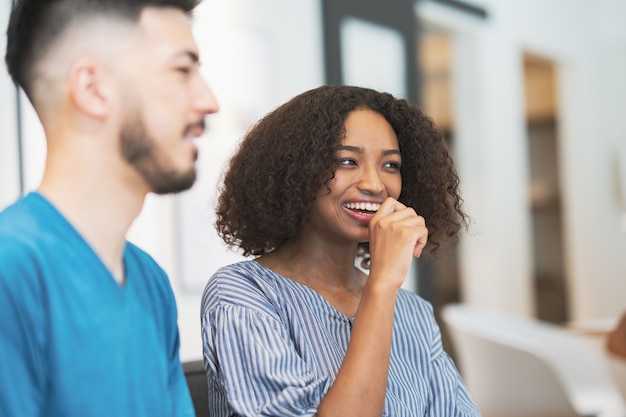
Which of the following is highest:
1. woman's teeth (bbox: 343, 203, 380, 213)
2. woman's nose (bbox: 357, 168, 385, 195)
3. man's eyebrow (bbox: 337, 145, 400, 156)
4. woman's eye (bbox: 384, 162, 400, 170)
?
man's eyebrow (bbox: 337, 145, 400, 156)

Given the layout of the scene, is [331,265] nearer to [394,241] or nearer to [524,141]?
[394,241]

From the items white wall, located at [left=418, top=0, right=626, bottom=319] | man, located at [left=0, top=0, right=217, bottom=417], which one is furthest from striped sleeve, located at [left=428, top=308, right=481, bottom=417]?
white wall, located at [left=418, top=0, right=626, bottom=319]

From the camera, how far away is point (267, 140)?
5.56ft

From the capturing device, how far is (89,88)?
0.85 meters

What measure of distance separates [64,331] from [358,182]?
85 centimetres

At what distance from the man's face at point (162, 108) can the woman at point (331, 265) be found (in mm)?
601

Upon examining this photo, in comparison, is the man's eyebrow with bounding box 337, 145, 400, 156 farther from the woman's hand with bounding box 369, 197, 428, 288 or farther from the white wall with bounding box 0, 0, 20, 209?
the white wall with bounding box 0, 0, 20, 209

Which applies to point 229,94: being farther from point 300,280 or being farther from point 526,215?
point 526,215

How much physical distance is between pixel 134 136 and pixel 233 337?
66cm

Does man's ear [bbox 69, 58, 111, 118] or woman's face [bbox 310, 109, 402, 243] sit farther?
woman's face [bbox 310, 109, 402, 243]

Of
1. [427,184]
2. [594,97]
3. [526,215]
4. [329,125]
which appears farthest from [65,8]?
[594,97]

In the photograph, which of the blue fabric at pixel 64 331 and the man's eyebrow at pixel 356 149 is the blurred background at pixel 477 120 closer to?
the man's eyebrow at pixel 356 149

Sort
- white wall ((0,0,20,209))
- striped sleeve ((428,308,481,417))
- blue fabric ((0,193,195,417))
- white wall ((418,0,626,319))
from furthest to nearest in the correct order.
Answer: white wall ((418,0,626,319)) → white wall ((0,0,20,209)) → striped sleeve ((428,308,481,417)) → blue fabric ((0,193,195,417))

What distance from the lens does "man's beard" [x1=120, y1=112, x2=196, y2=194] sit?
85 cm
